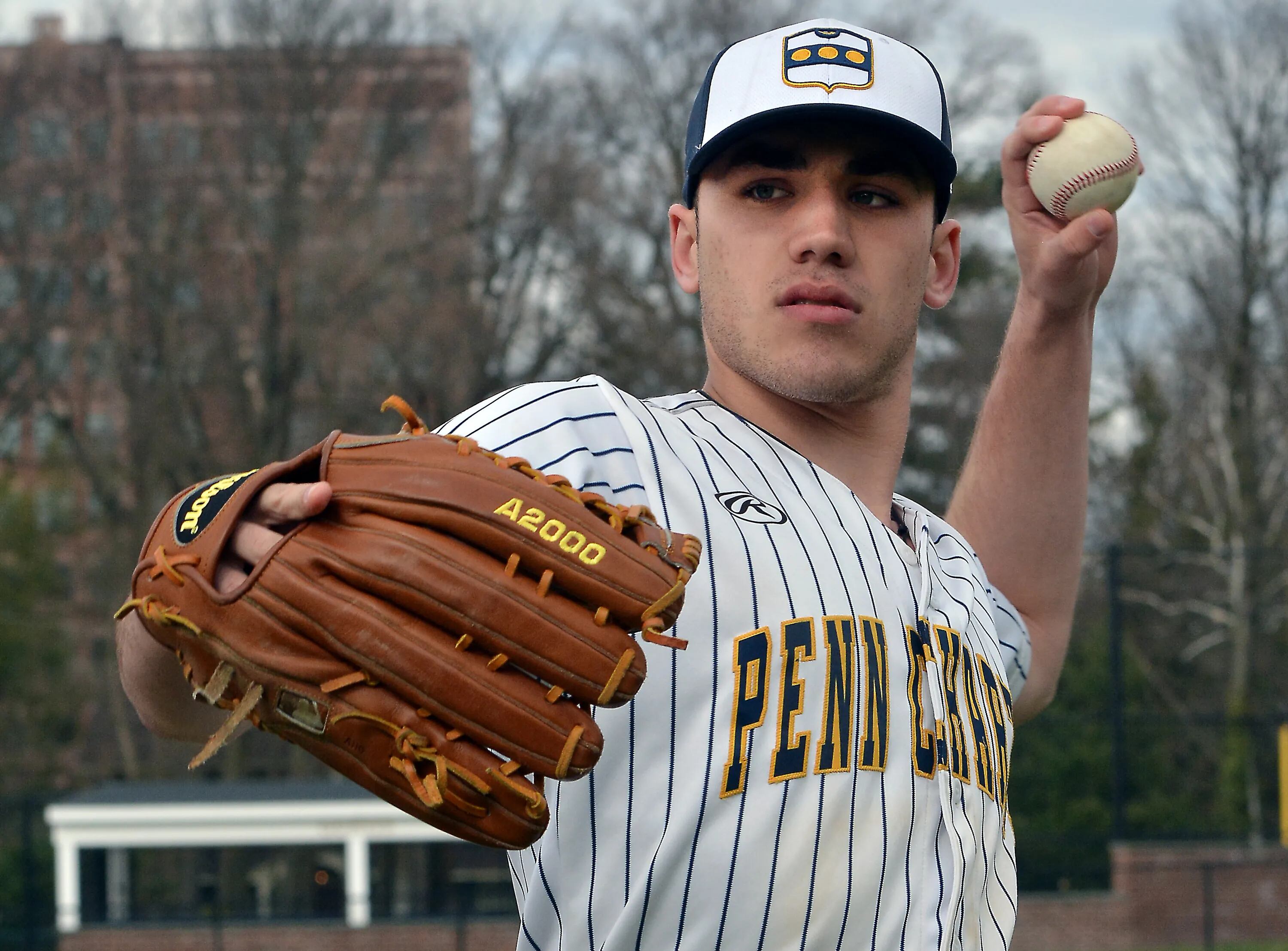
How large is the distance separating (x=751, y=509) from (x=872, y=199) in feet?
1.64

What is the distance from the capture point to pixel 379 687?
1.49m

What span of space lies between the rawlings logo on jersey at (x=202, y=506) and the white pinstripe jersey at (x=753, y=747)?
0.99 feet

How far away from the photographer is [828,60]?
2029 millimetres

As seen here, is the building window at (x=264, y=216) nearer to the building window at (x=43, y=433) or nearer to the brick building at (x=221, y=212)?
the brick building at (x=221, y=212)

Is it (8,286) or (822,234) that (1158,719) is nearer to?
(822,234)

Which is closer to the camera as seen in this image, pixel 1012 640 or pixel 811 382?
pixel 811 382

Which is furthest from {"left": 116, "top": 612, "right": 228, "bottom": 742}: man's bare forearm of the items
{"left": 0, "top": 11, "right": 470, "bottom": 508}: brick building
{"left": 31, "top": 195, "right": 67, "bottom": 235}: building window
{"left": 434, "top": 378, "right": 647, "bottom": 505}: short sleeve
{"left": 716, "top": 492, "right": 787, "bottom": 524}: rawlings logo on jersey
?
{"left": 31, "top": 195, "right": 67, "bottom": 235}: building window

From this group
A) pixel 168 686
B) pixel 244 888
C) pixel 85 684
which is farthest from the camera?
pixel 85 684

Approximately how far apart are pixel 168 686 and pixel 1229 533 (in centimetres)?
2429

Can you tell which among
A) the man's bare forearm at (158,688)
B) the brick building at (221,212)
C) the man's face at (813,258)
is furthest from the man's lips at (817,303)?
the brick building at (221,212)

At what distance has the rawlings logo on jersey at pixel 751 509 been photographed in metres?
1.86

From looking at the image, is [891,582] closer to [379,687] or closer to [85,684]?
[379,687]

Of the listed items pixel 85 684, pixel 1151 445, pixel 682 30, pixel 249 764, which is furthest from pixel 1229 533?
pixel 85 684

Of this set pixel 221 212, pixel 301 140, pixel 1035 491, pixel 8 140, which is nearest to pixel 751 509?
pixel 1035 491
